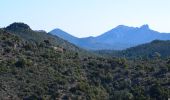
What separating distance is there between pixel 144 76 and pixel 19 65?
19991 mm

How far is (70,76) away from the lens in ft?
251

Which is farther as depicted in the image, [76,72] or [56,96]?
[76,72]

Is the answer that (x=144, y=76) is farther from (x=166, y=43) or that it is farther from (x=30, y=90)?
(x=166, y=43)

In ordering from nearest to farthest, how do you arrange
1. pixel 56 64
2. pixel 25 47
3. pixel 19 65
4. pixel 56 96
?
pixel 56 96 → pixel 19 65 → pixel 56 64 → pixel 25 47

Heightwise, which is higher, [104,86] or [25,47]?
[25,47]

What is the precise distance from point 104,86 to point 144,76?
697 centimetres

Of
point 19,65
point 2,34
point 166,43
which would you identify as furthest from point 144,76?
point 166,43

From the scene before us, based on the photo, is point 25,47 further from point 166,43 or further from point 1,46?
point 166,43

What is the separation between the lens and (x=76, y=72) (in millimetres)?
79125

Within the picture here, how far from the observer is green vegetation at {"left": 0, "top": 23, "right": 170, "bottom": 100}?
68.4 meters

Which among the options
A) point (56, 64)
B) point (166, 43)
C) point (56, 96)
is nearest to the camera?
point (56, 96)

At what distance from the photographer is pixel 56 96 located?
67.5 metres

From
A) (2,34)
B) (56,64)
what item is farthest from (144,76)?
(2,34)

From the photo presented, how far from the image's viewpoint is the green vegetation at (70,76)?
68.4 m
